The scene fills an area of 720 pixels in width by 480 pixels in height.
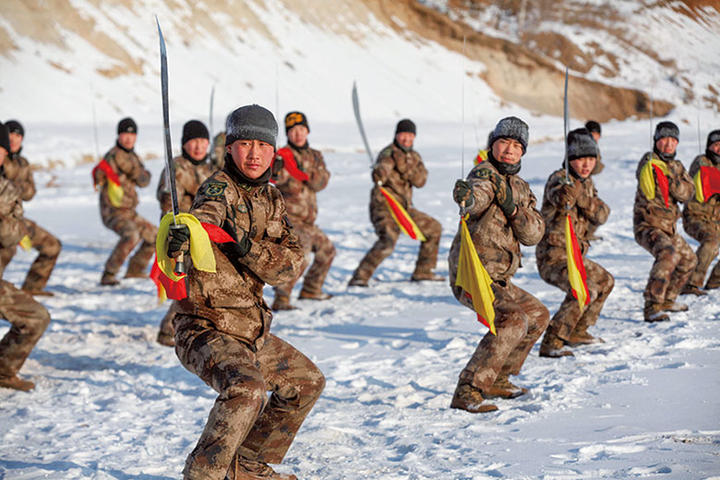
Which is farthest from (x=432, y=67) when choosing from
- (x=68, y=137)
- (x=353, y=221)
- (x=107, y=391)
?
(x=107, y=391)

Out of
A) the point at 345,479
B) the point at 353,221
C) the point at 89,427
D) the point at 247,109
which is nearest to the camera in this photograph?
the point at 247,109

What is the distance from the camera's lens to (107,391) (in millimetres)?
5938

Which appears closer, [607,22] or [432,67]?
[607,22]

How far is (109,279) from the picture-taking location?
394 inches

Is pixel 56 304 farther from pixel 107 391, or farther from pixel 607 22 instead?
pixel 607 22

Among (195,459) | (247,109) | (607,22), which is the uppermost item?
(607,22)

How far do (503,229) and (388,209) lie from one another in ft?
14.3

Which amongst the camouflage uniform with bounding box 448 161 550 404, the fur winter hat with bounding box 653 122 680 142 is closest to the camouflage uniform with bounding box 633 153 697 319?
the fur winter hat with bounding box 653 122 680 142

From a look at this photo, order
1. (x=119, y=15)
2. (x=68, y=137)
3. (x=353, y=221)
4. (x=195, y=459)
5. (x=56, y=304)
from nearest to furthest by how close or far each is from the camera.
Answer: (x=195, y=459)
(x=56, y=304)
(x=353, y=221)
(x=68, y=137)
(x=119, y=15)

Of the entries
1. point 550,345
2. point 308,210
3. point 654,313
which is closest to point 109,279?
point 308,210

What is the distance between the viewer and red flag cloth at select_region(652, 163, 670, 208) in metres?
7.20

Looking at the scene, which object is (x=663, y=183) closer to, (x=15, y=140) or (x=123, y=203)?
(x=123, y=203)

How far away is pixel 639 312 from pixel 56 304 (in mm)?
6384

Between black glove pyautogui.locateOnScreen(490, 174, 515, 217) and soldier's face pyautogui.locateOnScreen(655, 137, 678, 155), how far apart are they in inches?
128
